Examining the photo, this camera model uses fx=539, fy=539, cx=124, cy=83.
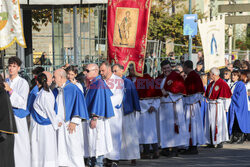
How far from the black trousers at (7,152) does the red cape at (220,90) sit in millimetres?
7077

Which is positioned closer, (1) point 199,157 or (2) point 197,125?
(1) point 199,157

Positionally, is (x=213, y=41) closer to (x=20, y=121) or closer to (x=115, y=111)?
(x=115, y=111)

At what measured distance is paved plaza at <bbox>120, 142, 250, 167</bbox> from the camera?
10359 millimetres

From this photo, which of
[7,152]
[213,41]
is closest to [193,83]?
[213,41]

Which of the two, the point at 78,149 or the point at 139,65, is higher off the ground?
the point at 139,65

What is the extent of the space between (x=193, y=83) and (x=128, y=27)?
3171 mm

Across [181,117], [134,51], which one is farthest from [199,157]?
[134,51]

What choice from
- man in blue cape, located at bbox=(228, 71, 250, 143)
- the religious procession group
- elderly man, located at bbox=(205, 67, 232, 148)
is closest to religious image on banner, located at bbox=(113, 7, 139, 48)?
the religious procession group

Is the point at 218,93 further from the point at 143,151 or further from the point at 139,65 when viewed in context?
the point at 139,65

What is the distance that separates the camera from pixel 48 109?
8703 mm

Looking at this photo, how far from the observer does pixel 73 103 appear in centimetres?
914

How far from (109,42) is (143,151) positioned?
330 centimetres

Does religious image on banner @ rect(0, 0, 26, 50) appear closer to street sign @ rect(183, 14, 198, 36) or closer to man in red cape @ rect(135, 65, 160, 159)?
man in red cape @ rect(135, 65, 160, 159)

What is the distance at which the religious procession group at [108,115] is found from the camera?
8.84 metres
